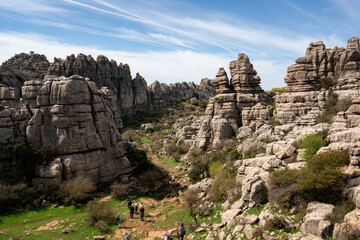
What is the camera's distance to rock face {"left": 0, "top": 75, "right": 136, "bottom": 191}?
22734 millimetres

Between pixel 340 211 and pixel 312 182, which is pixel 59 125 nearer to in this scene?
pixel 312 182

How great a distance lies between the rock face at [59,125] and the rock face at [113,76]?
157 feet

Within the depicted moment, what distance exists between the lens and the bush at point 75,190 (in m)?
21.0

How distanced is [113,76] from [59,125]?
59415mm

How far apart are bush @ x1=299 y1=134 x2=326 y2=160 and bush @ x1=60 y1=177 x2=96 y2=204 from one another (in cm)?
1923

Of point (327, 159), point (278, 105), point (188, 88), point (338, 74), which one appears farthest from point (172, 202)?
point (188, 88)

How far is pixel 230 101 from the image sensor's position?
1304 inches

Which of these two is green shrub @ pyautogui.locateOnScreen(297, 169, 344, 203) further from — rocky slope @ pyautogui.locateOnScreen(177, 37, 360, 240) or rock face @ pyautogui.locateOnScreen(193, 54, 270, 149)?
rock face @ pyautogui.locateOnScreen(193, 54, 270, 149)

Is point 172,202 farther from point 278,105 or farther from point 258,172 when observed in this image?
point 278,105

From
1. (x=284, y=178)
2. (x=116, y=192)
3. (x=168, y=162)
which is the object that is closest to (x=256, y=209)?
(x=284, y=178)

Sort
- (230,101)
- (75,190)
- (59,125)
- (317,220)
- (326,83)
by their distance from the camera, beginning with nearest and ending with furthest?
(317,220) → (75,190) → (59,125) → (326,83) → (230,101)

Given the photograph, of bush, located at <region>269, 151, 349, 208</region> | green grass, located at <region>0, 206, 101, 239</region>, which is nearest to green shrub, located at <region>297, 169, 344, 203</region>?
bush, located at <region>269, 151, 349, 208</region>

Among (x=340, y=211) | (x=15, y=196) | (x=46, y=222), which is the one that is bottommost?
(x=46, y=222)

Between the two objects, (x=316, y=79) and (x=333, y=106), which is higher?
(x=316, y=79)
